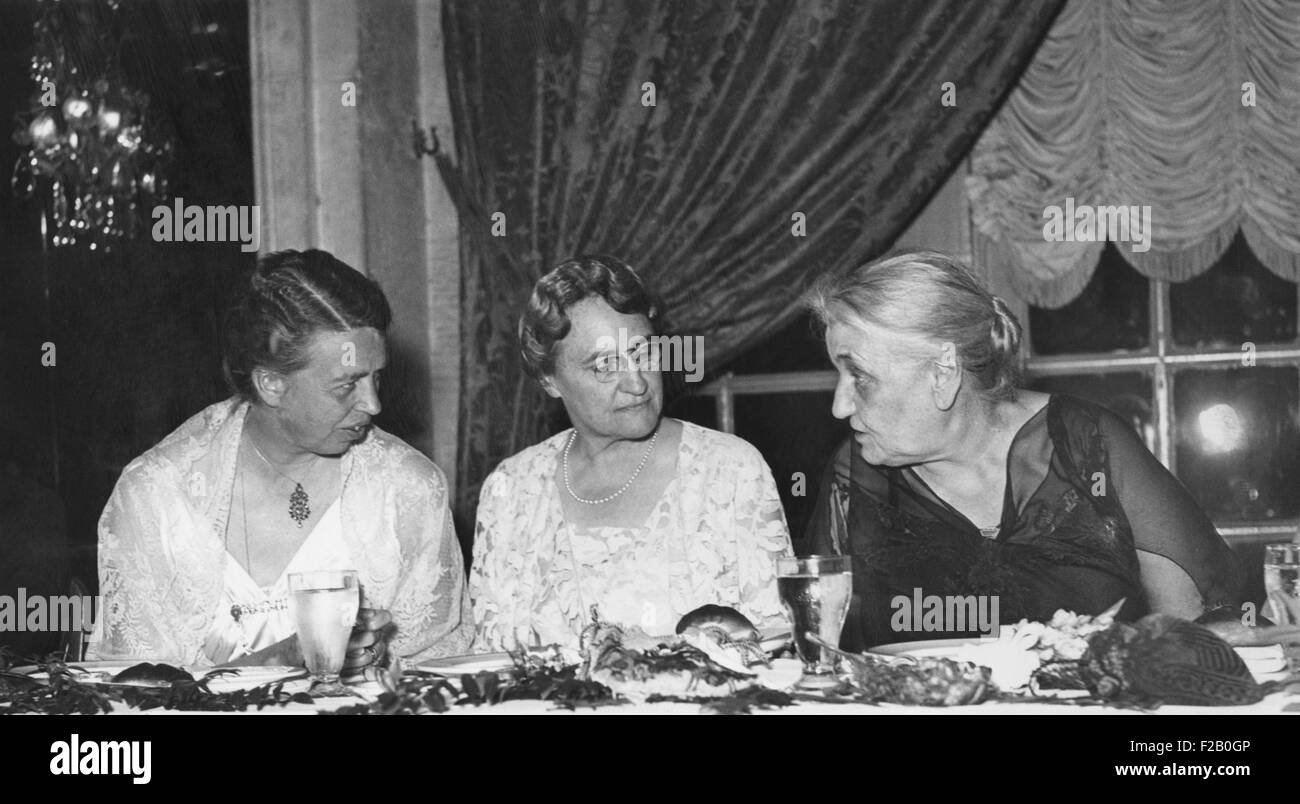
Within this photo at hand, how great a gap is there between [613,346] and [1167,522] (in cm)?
106

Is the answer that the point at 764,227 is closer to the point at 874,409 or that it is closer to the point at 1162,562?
the point at 874,409

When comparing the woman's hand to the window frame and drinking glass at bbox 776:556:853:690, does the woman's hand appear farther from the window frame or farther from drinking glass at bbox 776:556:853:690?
the window frame

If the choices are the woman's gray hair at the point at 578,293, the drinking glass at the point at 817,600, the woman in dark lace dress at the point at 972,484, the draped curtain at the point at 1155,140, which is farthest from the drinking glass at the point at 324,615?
the draped curtain at the point at 1155,140

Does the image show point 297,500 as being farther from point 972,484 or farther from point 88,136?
point 88,136

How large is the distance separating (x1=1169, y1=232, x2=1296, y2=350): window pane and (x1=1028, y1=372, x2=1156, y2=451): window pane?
15 cm

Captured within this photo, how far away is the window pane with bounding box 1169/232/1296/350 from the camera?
136 inches

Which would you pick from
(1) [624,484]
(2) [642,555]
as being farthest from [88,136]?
(2) [642,555]

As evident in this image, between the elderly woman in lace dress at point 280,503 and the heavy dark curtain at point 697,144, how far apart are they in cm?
88

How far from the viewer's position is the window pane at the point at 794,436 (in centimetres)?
378

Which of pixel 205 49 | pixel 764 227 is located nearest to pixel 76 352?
pixel 205 49

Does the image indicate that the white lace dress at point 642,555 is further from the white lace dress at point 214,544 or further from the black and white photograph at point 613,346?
the white lace dress at point 214,544

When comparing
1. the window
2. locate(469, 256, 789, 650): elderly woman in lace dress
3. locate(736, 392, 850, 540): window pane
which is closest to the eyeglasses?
locate(469, 256, 789, 650): elderly woman in lace dress

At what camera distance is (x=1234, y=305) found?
3479mm

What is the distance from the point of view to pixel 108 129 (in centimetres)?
361
